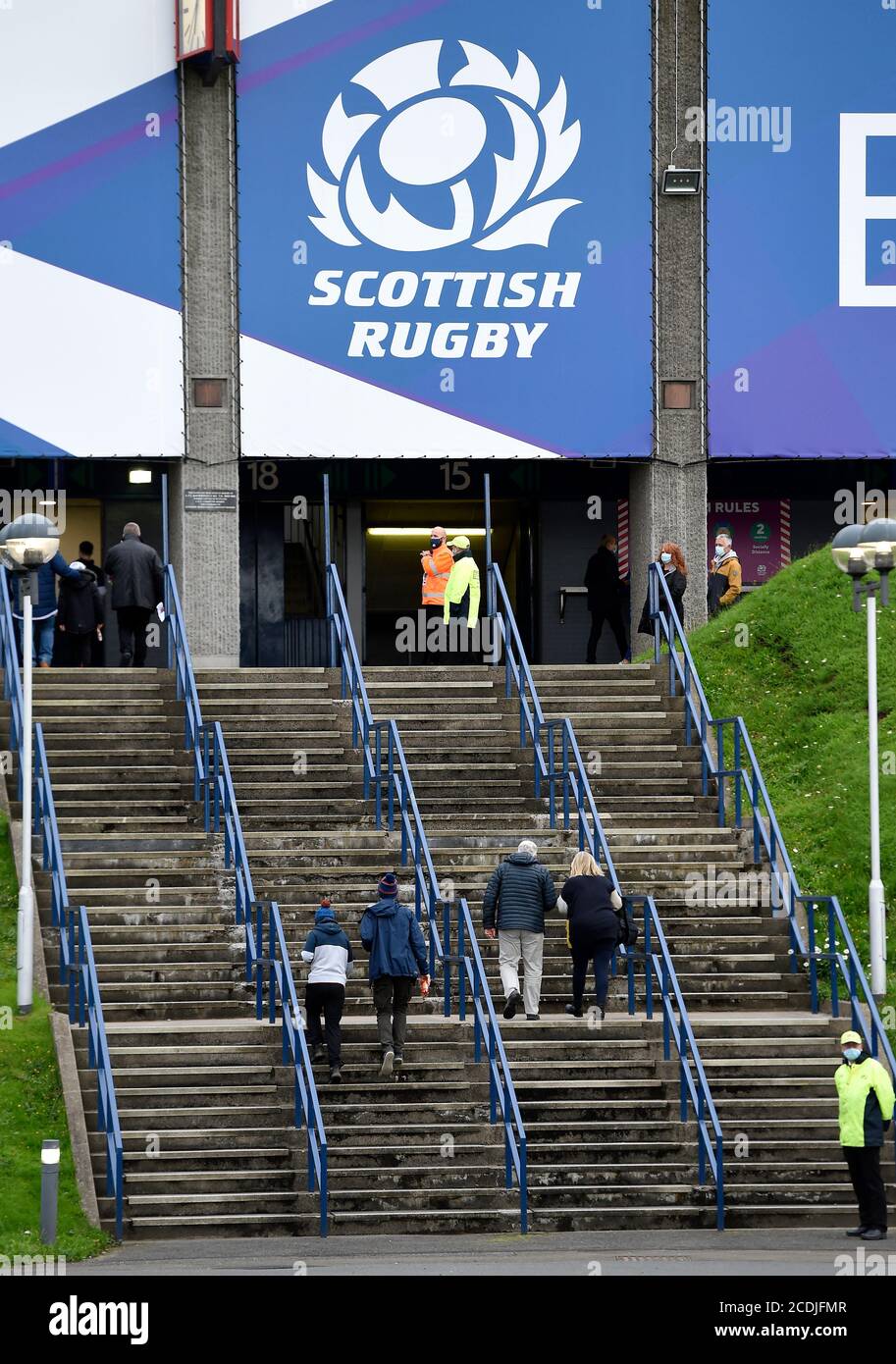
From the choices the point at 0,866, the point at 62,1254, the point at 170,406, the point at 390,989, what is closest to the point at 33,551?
the point at 0,866

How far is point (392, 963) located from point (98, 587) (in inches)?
472

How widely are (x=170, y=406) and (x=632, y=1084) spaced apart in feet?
49.2

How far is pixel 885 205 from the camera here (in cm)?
3180

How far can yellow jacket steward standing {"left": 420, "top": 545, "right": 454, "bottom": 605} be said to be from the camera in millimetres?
28328

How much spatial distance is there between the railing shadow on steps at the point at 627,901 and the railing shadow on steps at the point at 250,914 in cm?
296

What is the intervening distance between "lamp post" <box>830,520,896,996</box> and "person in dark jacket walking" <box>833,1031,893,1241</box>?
270 cm

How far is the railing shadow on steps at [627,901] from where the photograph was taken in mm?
17906

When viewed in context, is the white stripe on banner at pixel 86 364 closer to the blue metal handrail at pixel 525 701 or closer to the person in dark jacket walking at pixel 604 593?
the person in dark jacket walking at pixel 604 593

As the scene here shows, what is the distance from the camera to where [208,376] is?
102 ft

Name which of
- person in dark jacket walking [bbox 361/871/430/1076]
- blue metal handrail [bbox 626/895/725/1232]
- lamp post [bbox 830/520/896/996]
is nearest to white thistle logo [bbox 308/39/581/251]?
lamp post [bbox 830/520/896/996]

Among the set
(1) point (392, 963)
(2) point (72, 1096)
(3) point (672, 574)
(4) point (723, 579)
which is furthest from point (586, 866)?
(4) point (723, 579)

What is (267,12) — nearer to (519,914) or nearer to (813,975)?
(519,914)

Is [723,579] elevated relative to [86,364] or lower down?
lower down

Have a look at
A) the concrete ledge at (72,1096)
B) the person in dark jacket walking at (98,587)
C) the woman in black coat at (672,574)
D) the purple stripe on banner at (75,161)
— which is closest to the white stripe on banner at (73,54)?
the purple stripe on banner at (75,161)
